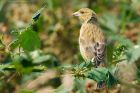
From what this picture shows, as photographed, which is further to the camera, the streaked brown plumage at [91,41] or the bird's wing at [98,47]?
the streaked brown plumage at [91,41]

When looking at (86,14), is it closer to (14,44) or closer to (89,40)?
(89,40)

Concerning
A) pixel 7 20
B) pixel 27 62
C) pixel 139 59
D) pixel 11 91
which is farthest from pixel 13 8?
pixel 139 59

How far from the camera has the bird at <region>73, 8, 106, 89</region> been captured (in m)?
6.61

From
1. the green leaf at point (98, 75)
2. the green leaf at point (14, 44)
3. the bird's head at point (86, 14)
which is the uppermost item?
the bird's head at point (86, 14)

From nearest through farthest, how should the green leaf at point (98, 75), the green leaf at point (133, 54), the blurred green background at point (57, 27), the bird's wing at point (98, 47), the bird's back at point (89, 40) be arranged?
1. the green leaf at point (98, 75)
2. the green leaf at point (133, 54)
3. the bird's wing at point (98, 47)
4. the bird's back at point (89, 40)
5. the blurred green background at point (57, 27)

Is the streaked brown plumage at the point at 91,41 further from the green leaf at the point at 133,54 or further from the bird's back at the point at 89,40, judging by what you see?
the green leaf at the point at 133,54

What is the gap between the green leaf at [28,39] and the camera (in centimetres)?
516

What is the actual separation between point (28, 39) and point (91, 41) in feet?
6.57

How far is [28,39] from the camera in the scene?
520cm

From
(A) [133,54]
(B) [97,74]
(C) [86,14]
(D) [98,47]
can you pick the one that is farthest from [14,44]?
(C) [86,14]

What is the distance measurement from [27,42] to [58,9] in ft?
17.6

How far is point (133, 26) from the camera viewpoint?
10.2 metres

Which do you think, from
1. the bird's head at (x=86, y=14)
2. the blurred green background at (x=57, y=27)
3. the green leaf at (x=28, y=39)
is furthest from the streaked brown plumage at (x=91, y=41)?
the green leaf at (x=28, y=39)

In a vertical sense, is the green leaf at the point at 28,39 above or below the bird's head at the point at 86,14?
below
